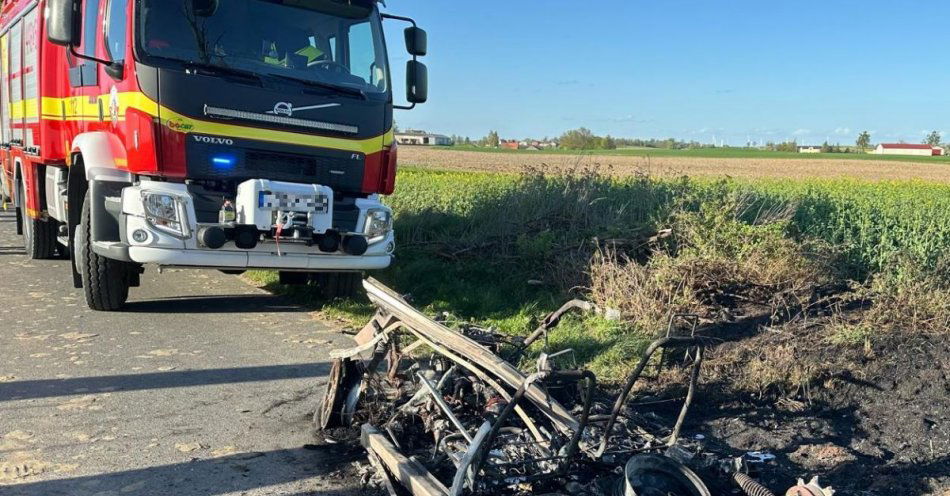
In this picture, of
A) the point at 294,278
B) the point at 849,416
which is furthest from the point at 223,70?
the point at 849,416

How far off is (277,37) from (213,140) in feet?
3.88

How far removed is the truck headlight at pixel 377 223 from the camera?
7.16m

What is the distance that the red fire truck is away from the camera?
6.32m

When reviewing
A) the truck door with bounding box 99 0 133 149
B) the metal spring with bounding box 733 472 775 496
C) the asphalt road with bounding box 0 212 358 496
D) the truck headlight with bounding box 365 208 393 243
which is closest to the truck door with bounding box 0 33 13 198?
the asphalt road with bounding box 0 212 358 496

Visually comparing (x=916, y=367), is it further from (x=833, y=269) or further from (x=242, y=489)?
(x=242, y=489)

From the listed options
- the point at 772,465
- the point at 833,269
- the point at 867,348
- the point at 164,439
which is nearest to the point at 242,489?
the point at 164,439

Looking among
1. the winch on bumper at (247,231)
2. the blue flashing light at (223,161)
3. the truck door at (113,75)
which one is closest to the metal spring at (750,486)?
the winch on bumper at (247,231)

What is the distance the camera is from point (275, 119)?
6.71m

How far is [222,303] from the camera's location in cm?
846

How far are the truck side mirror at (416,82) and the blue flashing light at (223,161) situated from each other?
6.81 feet

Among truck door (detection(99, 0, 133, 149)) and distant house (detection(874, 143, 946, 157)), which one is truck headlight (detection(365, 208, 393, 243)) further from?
distant house (detection(874, 143, 946, 157))

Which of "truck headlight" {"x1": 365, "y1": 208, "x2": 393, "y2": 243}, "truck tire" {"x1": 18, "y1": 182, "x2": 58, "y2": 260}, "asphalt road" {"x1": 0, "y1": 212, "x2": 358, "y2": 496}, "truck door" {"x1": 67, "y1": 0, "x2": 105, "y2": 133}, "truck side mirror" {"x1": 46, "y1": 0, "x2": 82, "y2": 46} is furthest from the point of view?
"truck tire" {"x1": 18, "y1": 182, "x2": 58, "y2": 260}

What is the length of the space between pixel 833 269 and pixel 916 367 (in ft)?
6.22

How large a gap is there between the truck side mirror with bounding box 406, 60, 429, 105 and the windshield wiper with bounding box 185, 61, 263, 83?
1.75 meters
